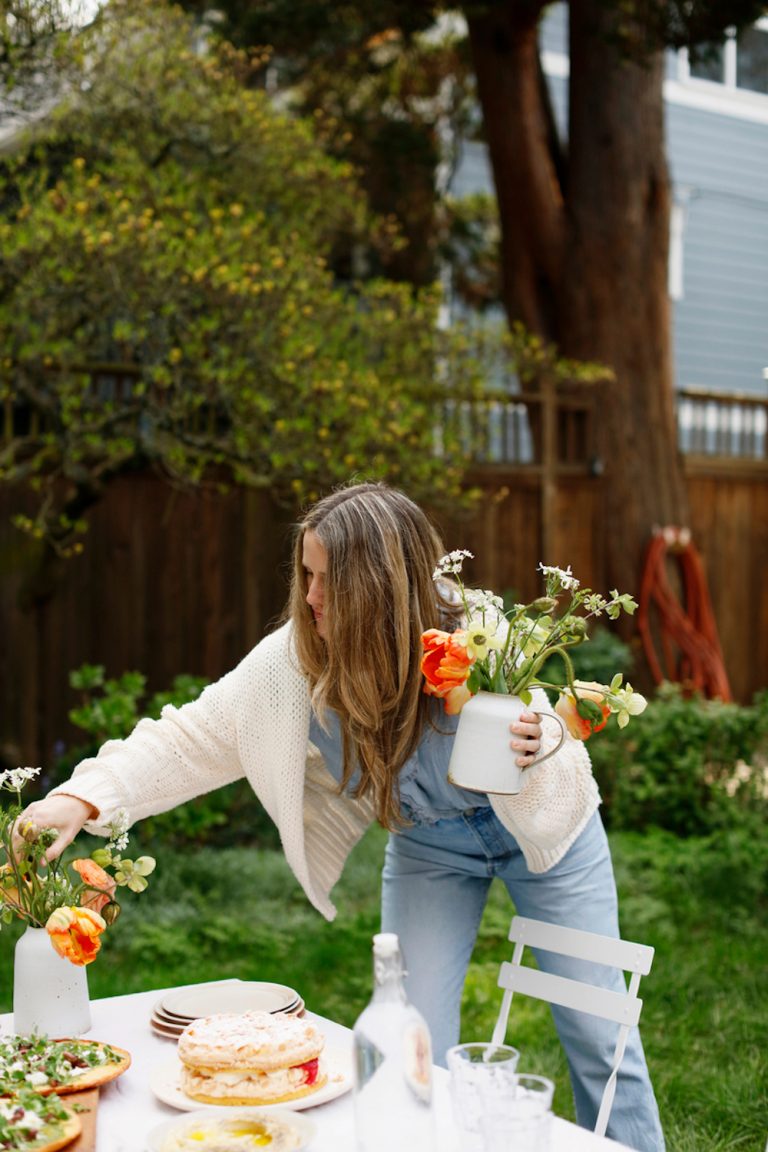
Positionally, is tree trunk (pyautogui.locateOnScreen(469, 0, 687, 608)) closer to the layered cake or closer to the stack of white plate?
the stack of white plate

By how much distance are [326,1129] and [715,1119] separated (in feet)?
6.54

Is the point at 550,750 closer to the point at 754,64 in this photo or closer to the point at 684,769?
the point at 684,769

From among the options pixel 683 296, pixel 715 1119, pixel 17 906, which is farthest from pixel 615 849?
pixel 683 296

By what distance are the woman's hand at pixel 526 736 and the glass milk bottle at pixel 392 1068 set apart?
584 mm

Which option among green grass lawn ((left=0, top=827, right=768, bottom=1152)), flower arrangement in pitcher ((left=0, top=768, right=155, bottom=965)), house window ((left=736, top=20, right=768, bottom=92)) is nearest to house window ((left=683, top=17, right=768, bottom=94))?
house window ((left=736, top=20, right=768, bottom=92))

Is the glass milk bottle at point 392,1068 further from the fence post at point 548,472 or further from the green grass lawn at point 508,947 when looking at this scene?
the fence post at point 548,472

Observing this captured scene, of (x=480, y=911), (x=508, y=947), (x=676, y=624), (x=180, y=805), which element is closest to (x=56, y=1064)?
(x=480, y=911)

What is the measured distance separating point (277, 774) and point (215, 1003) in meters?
0.49

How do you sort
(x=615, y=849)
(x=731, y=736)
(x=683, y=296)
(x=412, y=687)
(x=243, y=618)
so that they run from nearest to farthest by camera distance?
(x=412, y=687), (x=615, y=849), (x=731, y=736), (x=243, y=618), (x=683, y=296)

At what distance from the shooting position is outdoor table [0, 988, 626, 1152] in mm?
1795

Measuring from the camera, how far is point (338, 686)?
253 centimetres

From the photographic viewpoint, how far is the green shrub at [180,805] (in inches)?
210

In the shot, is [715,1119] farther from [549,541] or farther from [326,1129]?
[549,541]

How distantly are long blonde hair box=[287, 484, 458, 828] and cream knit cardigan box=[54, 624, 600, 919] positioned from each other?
9 cm
